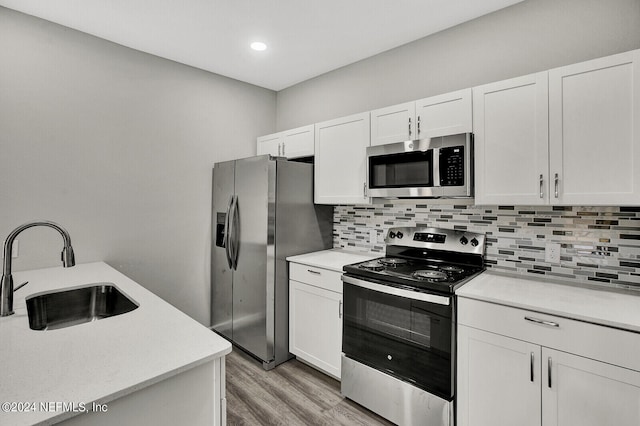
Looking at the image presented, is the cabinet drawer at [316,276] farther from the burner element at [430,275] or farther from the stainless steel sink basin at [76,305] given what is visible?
the stainless steel sink basin at [76,305]

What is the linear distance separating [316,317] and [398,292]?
853mm

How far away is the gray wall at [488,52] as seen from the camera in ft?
6.24

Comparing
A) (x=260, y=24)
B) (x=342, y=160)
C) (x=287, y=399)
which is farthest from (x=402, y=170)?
(x=287, y=399)

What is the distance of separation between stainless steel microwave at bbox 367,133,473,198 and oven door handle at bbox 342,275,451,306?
666mm

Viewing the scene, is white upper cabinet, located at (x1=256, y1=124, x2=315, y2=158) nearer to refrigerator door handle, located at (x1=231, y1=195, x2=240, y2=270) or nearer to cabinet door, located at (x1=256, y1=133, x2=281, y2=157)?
cabinet door, located at (x1=256, y1=133, x2=281, y2=157)

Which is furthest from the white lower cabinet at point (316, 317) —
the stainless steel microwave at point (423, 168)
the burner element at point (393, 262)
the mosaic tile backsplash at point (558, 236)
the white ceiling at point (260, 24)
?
the white ceiling at point (260, 24)

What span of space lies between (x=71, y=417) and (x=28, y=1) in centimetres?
268

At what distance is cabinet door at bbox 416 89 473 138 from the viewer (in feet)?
6.83

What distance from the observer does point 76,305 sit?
1.84 meters

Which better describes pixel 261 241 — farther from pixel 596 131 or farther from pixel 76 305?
pixel 596 131

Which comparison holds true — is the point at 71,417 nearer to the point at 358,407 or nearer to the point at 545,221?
the point at 358,407

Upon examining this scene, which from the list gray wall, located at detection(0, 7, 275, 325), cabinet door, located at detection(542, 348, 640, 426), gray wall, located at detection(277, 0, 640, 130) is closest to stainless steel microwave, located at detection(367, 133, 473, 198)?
gray wall, located at detection(277, 0, 640, 130)

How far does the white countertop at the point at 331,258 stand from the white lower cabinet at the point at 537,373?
1.00 meters

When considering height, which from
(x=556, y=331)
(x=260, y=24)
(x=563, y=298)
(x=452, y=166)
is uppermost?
(x=260, y=24)
